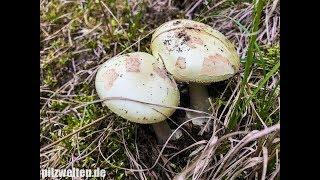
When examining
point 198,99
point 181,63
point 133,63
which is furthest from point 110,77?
point 198,99

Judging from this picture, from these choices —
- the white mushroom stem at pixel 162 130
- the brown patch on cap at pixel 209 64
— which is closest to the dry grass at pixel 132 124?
the white mushroom stem at pixel 162 130

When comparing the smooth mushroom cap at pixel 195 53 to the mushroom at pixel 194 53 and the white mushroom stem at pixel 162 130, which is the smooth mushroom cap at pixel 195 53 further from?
the white mushroom stem at pixel 162 130

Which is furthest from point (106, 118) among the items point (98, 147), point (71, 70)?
point (71, 70)

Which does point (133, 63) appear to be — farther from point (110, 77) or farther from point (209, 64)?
point (209, 64)

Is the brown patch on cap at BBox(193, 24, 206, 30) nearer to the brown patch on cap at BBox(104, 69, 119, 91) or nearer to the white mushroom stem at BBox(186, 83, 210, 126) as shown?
the white mushroom stem at BBox(186, 83, 210, 126)

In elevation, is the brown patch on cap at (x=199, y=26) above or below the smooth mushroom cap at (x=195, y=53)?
above

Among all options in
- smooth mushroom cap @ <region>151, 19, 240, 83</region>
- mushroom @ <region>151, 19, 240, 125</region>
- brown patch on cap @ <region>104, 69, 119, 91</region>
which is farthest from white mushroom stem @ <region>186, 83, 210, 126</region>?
brown patch on cap @ <region>104, 69, 119, 91</region>
